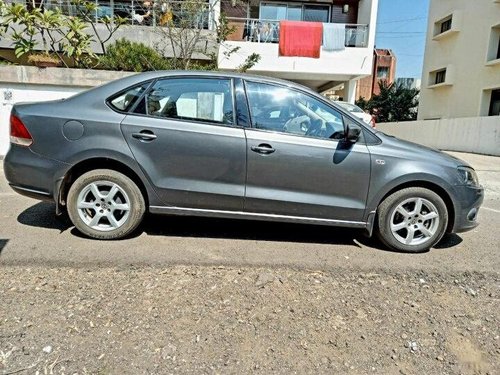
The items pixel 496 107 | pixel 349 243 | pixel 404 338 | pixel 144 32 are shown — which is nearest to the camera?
pixel 404 338

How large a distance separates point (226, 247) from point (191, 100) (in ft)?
5.03

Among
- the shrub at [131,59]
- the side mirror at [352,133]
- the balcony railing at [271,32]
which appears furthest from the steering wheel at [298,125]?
the balcony railing at [271,32]

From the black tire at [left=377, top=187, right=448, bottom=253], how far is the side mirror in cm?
70

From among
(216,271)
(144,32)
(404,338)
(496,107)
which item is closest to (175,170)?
(216,271)

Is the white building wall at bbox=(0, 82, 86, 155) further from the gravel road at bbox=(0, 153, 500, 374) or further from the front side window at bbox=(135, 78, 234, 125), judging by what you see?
the front side window at bbox=(135, 78, 234, 125)

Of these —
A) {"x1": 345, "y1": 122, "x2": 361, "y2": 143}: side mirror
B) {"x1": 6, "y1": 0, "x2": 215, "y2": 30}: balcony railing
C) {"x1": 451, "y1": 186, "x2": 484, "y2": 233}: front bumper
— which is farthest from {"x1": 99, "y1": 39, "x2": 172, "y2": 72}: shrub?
{"x1": 451, "y1": 186, "x2": 484, "y2": 233}: front bumper

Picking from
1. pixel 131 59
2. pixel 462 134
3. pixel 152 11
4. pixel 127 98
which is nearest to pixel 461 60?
pixel 462 134

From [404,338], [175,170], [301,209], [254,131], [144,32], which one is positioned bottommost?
[404,338]

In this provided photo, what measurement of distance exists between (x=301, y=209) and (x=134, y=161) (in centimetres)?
170

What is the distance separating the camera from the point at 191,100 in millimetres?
3629

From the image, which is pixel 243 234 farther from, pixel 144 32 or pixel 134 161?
pixel 144 32

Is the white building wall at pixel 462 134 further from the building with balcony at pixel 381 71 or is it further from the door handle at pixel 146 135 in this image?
the building with balcony at pixel 381 71

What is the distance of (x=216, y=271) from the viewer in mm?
3029

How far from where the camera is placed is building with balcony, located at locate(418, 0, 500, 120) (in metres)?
17.0
